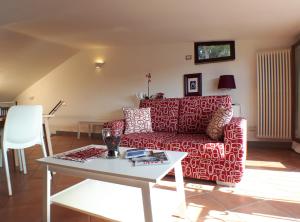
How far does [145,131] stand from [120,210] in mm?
1629

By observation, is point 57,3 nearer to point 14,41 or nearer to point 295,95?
point 14,41

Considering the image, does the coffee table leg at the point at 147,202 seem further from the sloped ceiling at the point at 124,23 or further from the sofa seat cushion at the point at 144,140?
the sloped ceiling at the point at 124,23

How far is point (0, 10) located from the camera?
2.57m

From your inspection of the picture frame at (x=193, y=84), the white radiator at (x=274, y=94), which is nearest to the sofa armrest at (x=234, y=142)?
the white radiator at (x=274, y=94)

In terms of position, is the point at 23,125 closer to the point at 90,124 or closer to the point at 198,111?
the point at 198,111

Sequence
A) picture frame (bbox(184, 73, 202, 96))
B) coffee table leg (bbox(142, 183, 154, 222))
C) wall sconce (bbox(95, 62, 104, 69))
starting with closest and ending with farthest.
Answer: coffee table leg (bbox(142, 183, 154, 222)) < picture frame (bbox(184, 73, 202, 96)) < wall sconce (bbox(95, 62, 104, 69))

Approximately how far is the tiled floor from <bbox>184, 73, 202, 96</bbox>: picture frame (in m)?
1.69

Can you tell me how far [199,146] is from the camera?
229cm

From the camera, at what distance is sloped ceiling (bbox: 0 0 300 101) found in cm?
252

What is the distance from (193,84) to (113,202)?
3063 millimetres

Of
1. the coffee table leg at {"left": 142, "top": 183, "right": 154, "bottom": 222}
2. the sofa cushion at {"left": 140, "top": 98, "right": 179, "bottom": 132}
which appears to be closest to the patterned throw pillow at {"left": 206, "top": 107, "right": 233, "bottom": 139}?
the sofa cushion at {"left": 140, "top": 98, "right": 179, "bottom": 132}

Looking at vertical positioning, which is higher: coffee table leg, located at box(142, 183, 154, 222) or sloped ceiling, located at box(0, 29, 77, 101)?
sloped ceiling, located at box(0, 29, 77, 101)

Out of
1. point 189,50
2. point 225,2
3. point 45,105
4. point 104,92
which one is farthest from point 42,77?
point 225,2

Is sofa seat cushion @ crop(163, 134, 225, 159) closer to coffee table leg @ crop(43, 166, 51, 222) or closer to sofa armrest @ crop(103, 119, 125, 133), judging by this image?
sofa armrest @ crop(103, 119, 125, 133)
